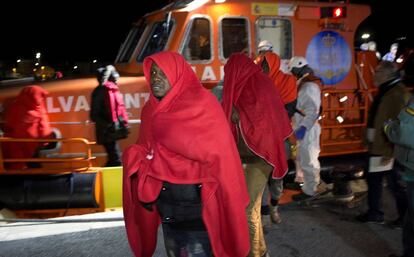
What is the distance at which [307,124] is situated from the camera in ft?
15.6

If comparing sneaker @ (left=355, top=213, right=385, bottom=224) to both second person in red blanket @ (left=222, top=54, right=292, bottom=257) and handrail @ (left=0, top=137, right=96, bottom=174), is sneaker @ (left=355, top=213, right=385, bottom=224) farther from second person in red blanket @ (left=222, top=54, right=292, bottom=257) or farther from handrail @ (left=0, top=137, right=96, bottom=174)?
handrail @ (left=0, top=137, right=96, bottom=174)

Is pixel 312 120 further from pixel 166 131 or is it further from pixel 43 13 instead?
pixel 43 13

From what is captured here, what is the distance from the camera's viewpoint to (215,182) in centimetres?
213

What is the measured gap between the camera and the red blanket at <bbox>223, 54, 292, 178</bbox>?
297 centimetres

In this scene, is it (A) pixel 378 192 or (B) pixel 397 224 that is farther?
(A) pixel 378 192

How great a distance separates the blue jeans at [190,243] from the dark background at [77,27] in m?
22.4

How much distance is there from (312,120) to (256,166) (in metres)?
1.89

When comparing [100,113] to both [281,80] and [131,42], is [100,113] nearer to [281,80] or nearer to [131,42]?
[131,42]

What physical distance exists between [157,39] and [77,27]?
120ft

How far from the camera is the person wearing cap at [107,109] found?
489 centimetres

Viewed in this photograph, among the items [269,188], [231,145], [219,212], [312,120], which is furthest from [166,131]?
[312,120]

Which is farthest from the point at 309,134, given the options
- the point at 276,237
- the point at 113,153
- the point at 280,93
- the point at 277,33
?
the point at 113,153

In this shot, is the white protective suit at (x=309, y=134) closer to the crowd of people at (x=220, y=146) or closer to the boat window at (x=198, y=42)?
the crowd of people at (x=220, y=146)

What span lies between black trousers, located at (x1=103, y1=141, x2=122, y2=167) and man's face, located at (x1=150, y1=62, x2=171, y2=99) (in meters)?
3.05
